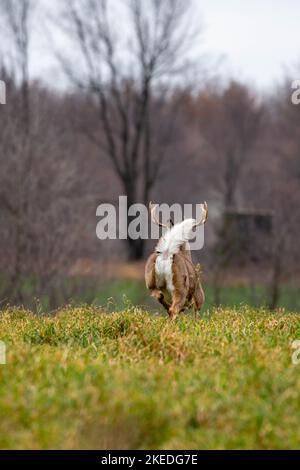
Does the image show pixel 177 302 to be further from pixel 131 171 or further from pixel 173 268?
pixel 131 171

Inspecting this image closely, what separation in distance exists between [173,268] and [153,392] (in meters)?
3.07

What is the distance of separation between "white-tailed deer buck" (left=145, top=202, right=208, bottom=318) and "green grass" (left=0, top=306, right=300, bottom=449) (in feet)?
3.71

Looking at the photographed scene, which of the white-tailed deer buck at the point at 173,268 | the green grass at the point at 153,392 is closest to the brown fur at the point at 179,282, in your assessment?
the white-tailed deer buck at the point at 173,268

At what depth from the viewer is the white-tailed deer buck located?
9.75 m

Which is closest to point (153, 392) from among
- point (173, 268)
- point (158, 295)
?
point (173, 268)

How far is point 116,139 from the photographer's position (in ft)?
201

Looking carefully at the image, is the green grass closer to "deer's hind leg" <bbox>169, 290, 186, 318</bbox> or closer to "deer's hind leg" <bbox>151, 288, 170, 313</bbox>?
"deer's hind leg" <bbox>169, 290, 186, 318</bbox>

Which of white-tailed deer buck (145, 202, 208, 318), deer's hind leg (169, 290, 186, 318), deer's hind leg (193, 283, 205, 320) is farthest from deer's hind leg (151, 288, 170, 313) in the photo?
deer's hind leg (193, 283, 205, 320)

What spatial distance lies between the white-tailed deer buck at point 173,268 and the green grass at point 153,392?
1.13 m

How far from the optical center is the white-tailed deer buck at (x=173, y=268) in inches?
384

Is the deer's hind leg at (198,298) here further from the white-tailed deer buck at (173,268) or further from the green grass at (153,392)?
the green grass at (153,392)

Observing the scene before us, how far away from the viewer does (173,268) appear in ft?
32.0

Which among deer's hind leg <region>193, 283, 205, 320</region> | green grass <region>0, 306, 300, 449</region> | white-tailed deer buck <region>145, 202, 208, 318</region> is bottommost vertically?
green grass <region>0, 306, 300, 449</region>

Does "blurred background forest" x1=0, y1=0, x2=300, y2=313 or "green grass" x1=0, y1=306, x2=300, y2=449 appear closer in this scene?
"green grass" x1=0, y1=306, x2=300, y2=449
